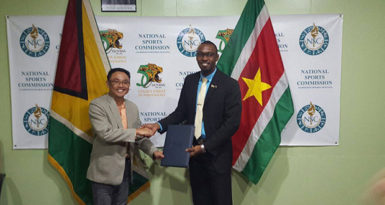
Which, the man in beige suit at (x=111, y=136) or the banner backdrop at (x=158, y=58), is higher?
the banner backdrop at (x=158, y=58)

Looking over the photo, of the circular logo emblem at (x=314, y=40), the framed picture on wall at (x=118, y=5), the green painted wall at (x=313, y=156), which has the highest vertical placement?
the framed picture on wall at (x=118, y=5)

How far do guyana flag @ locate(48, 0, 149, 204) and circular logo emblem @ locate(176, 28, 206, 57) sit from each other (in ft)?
2.17

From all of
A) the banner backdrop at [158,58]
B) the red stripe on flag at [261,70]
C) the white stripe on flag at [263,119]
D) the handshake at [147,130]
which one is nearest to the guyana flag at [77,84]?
the banner backdrop at [158,58]

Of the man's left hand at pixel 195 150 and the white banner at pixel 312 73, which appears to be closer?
the man's left hand at pixel 195 150

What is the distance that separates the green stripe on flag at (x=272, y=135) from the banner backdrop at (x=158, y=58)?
0.20 metres

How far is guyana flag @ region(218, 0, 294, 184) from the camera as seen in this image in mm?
2322

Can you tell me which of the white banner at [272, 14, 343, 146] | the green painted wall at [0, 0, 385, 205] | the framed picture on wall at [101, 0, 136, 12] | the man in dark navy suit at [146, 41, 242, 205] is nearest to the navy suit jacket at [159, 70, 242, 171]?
the man in dark navy suit at [146, 41, 242, 205]

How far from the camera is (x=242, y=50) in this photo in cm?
236

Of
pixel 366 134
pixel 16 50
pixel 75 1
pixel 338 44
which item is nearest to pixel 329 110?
pixel 366 134

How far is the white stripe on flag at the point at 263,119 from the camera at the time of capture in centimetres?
232

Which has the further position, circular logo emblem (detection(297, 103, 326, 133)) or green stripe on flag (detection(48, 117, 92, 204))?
circular logo emblem (detection(297, 103, 326, 133))

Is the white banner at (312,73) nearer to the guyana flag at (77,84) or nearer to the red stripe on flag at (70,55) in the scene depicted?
the guyana flag at (77,84)

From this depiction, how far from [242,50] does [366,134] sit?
143cm

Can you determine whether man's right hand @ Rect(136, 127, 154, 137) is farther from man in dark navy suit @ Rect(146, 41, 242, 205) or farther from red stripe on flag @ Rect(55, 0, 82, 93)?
red stripe on flag @ Rect(55, 0, 82, 93)
